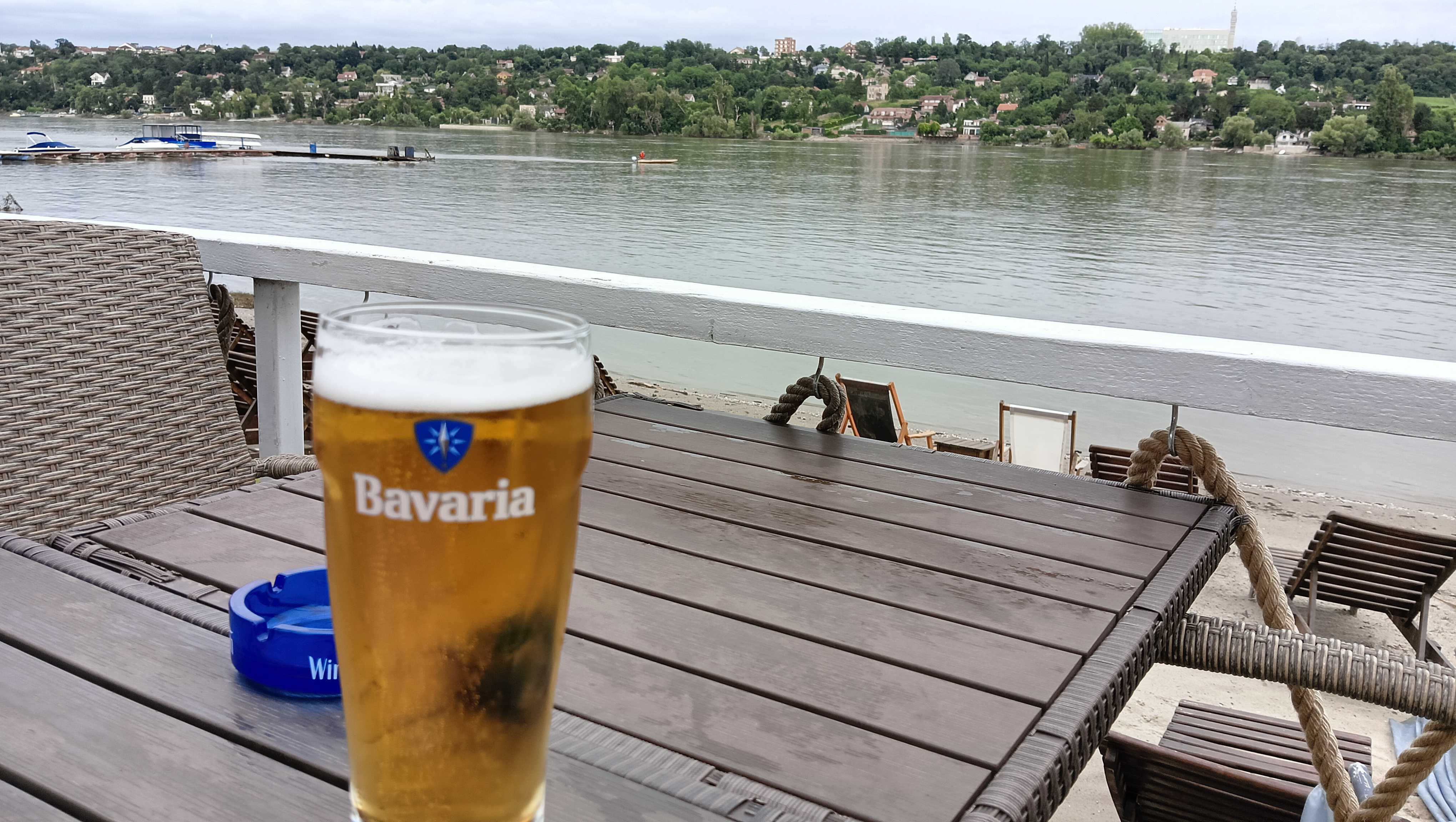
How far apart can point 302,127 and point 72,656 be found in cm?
11540

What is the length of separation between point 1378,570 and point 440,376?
20.7 ft

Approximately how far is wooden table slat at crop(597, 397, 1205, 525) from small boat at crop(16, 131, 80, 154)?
6739cm

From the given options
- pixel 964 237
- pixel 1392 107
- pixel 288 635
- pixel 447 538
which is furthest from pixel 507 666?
pixel 1392 107

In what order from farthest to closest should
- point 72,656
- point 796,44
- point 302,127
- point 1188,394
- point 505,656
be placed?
point 796,44, point 302,127, point 1188,394, point 72,656, point 505,656

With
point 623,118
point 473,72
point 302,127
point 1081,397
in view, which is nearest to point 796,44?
point 623,118

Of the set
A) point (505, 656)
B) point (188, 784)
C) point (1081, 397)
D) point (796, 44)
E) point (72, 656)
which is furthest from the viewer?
point (796, 44)

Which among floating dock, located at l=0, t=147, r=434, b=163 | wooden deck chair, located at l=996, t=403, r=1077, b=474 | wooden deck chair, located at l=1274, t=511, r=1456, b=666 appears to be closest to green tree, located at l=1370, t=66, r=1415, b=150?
floating dock, located at l=0, t=147, r=434, b=163

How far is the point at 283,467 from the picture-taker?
A: 154 centimetres

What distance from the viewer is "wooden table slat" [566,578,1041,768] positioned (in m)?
0.84

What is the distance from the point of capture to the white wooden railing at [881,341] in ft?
5.00

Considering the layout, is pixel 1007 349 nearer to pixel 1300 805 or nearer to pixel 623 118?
pixel 1300 805

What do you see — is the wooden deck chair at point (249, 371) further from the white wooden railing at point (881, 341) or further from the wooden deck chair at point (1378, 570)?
the wooden deck chair at point (1378, 570)

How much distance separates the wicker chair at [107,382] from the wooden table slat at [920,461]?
0.68m

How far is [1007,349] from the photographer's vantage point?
175cm
